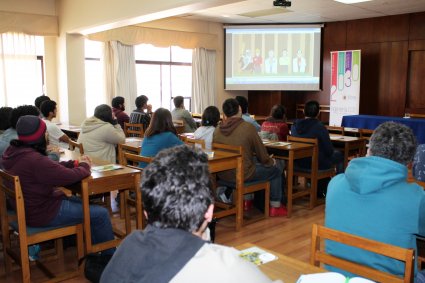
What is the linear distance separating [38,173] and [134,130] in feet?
11.3

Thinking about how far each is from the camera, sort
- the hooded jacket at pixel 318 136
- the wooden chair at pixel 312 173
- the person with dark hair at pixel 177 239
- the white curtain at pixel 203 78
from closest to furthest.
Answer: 1. the person with dark hair at pixel 177 239
2. the wooden chair at pixel 312 173
3. the hooded jacket at pixel 318 136
4. the white curtain at pixel 203 78

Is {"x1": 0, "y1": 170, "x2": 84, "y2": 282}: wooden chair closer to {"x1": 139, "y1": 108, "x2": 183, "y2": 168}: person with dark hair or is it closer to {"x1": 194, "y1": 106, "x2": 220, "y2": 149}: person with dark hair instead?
{"x1": 139, "y1": 108, "x2": 183, "y2": 168}: person with dark hair

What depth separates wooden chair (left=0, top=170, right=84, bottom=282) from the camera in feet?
8.49

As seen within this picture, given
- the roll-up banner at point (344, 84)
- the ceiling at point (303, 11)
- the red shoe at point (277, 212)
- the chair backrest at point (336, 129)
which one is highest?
the ceiling at point (303, 11)

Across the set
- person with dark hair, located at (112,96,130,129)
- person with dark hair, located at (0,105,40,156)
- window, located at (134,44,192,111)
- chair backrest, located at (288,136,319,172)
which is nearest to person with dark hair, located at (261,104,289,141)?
chair backrest, located at (288,136,319,172)

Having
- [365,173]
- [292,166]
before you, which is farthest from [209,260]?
[292,166]

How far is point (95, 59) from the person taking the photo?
25.4ft

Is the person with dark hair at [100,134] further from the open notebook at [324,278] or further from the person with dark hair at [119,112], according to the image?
the open notebook at [324,278]

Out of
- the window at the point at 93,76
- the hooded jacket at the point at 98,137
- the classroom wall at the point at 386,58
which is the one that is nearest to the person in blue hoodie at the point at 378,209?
the hooded jacket at the point at 98,137

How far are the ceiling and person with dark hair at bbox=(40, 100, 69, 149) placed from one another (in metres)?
3.74

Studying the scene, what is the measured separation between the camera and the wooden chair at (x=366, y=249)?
1.46 m

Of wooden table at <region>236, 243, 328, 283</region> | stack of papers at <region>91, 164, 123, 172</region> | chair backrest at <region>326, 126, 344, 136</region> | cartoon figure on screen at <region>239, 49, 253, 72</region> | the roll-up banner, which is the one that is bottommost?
wooden table at <region>236, 243, 328, 283</region>

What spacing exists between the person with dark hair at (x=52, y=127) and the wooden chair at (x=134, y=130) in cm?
140

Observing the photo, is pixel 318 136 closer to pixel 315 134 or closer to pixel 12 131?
pixel 315 134
